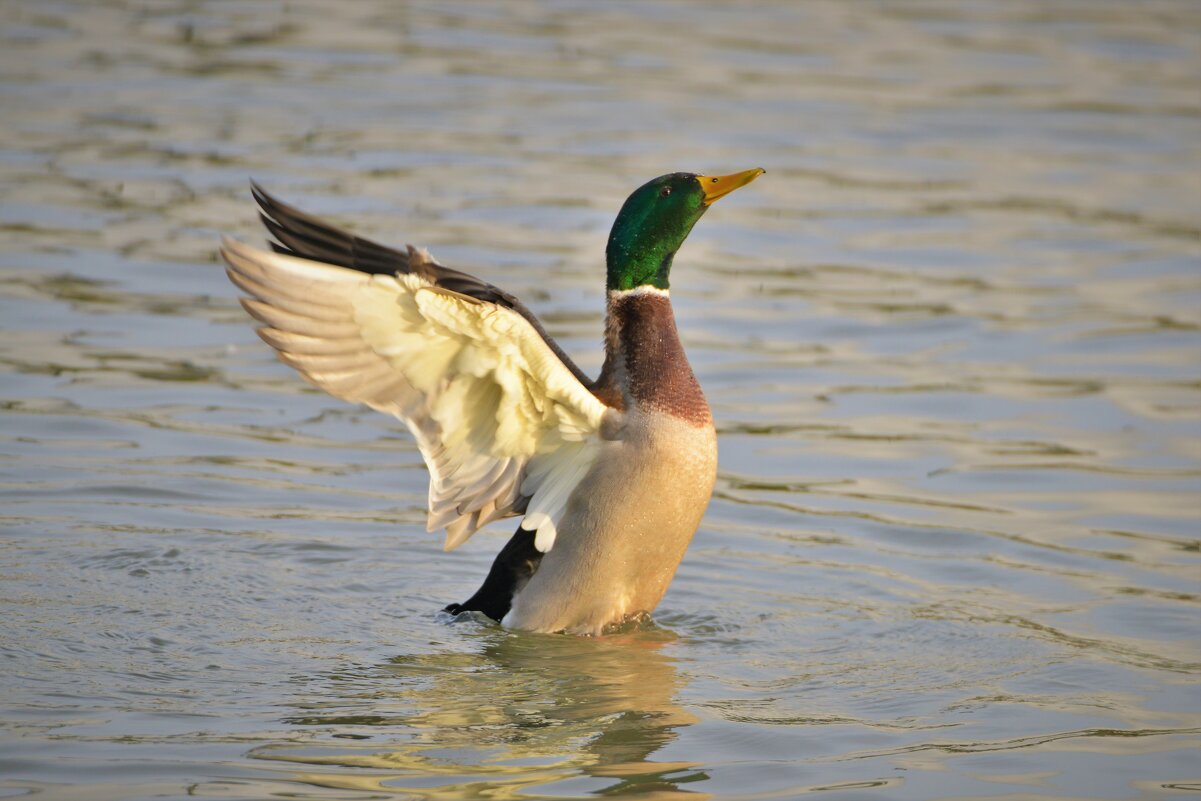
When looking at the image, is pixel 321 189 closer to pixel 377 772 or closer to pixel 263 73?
pixel 263 73

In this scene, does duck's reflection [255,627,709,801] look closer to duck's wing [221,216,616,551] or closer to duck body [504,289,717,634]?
duck body [504,289,717,634]

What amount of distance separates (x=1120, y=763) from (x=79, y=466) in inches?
179

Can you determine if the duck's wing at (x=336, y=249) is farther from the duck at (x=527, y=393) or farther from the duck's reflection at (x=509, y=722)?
the duck's reflection at (x=509, y=722)

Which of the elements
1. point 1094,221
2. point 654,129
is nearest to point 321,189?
point 654,129

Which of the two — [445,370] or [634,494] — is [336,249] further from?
[634,494]

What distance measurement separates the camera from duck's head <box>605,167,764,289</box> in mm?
6457

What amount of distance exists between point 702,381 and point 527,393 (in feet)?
11.4

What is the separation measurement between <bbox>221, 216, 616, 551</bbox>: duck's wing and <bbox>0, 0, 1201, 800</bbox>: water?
21.2 inches

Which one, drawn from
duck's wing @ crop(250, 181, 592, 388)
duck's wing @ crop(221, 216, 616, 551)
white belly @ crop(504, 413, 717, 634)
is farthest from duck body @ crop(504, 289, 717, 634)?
duck's wing @ crop(250, 181, 592, 388)

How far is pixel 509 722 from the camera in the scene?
5.62 meters

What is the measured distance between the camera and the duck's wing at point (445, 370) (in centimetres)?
576

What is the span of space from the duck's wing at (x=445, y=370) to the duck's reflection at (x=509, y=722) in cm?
44

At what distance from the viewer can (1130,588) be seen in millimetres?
7027

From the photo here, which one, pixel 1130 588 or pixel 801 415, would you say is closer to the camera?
pixel 1130 588
